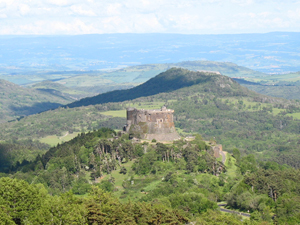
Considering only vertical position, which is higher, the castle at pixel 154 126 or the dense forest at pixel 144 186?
the castle at pixel 154 126

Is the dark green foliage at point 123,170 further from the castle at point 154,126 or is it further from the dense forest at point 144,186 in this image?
the castle at point 154,126

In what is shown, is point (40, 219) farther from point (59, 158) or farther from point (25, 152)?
point (25, 152)

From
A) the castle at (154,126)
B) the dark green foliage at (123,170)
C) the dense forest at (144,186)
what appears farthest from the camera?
the castle at (154,126)

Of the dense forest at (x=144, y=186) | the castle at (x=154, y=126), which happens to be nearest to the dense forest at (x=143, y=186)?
the dense forest at (x=144, y=186)

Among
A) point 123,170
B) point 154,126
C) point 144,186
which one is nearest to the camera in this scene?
point 144,186

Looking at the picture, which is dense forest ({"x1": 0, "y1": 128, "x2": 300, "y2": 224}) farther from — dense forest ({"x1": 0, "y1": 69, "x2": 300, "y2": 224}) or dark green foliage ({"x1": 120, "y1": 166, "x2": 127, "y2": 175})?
dense forest ({"x1": 0, "y1": 69, "x2": 300, "y2": 224})

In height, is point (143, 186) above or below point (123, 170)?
below

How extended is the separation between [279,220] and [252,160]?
5011cm

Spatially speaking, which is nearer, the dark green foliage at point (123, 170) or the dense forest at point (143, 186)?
the dense forest at point (143, 186)

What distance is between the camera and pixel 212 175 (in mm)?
118312

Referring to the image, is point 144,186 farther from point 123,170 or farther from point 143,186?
point 123,170

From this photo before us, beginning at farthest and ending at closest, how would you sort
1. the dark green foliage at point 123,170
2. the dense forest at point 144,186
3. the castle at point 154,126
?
1. the castle at point 154,126
2. the dark green foliage at point 123,170
3. the dense forest at point 144,186

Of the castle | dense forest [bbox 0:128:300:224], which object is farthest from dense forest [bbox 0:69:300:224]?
the castle

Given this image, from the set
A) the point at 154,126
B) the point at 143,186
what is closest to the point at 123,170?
the point at 143,186
